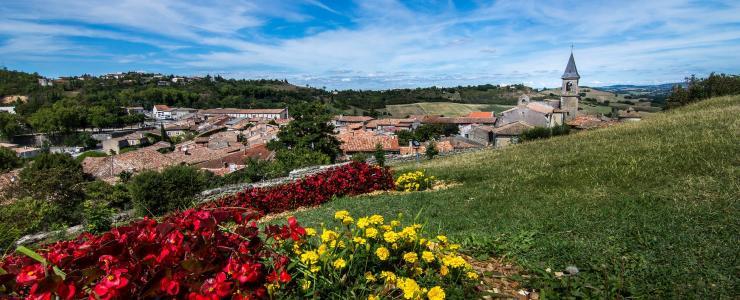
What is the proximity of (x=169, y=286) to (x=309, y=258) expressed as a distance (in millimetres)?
838

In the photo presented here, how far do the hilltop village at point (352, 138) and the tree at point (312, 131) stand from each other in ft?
9.28

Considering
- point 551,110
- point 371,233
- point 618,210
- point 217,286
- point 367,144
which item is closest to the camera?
point 217,286

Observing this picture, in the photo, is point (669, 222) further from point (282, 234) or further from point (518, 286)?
point (282, 234)

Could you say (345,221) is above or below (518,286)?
above

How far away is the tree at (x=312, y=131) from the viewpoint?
34906 millimetres

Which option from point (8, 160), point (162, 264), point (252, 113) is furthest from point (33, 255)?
point (252, 113)

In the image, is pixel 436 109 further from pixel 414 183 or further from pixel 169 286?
pixel 169 286

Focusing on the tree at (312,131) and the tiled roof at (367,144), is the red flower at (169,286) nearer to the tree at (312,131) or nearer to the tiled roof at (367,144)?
the tree at (312,131)

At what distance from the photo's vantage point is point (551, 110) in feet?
178

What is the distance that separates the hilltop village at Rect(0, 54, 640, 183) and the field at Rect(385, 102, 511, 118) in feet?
112

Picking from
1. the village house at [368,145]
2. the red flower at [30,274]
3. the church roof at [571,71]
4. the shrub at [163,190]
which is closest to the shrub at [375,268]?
the red flower at [30,274]

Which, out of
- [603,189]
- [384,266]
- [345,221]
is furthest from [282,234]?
[603,189]

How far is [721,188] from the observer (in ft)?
18.4

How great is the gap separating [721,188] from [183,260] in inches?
278
